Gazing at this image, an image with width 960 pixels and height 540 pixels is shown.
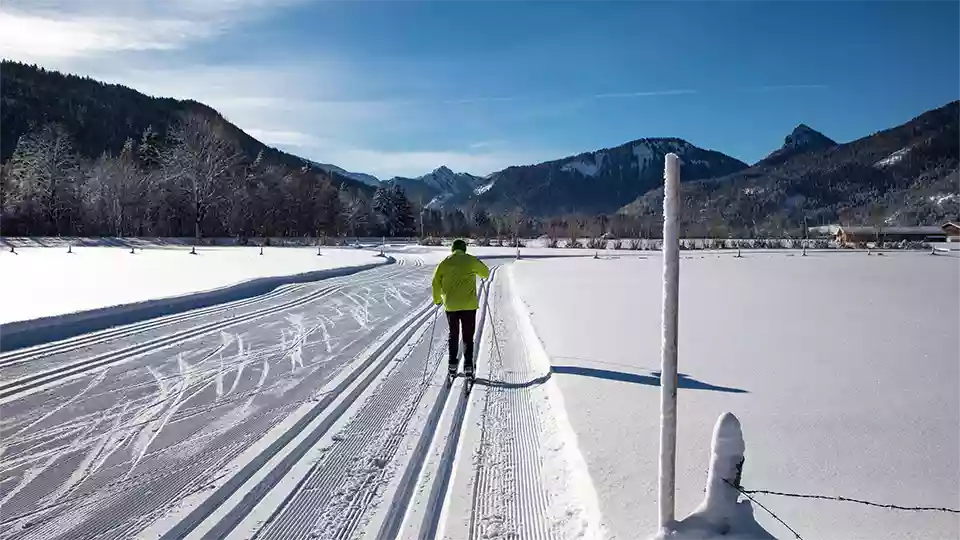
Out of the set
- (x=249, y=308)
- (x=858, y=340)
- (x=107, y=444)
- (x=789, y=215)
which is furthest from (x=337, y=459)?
(x=789, y=215)

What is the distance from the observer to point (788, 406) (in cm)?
550

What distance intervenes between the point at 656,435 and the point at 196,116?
66.5m

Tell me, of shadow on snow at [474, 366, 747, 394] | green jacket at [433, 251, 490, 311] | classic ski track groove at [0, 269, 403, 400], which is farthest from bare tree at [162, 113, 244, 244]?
shadow on snow at [474, 366, 747, 394]

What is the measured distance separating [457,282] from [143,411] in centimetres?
367

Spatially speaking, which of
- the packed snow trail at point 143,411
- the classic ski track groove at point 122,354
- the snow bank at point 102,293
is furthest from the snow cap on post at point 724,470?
the snow bank at point 102,293

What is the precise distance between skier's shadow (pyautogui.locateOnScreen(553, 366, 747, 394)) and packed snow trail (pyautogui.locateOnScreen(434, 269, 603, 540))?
320 millimetres

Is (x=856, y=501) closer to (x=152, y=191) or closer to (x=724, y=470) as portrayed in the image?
(x=724, y=470)

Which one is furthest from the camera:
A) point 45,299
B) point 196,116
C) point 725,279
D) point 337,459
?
point 196,116

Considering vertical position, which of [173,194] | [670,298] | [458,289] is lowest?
[458,289]

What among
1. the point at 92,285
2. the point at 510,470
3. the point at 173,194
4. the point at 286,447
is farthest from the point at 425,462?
the point at 173,194

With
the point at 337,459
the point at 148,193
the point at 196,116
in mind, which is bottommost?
the point at 337,459

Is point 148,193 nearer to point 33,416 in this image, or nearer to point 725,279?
point 725,279

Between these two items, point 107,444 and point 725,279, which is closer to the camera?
point 107,444

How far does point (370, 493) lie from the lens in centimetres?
403
